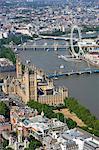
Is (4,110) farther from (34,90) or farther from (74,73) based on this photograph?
(74,73)

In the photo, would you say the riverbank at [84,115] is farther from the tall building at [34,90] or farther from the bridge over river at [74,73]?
the bridge over river at [74,73]

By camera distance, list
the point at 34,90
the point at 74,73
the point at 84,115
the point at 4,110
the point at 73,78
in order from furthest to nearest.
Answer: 1. the point at 74,73
2. the point at 73,78
3. the point at 34,90
4. the point at 4,110
5. the point at 84,115

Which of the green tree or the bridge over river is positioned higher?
the green tree

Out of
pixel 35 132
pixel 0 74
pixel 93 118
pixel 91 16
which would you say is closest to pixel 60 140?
pixel 35 132

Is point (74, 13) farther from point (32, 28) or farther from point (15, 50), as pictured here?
point (15, 50)

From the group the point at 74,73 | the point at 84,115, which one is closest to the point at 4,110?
the point at 84,115

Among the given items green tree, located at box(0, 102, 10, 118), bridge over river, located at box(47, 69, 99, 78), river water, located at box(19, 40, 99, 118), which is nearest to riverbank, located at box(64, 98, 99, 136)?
river water, located at box(19, 40, 99, 118)

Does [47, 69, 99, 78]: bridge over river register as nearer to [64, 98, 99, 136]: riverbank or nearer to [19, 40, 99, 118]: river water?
[19, 40, 99, 118]: river water

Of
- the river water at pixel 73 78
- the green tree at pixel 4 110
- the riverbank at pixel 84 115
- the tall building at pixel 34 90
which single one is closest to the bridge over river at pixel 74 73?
the river water at pixel 73 78

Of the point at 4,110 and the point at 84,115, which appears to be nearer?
the point at 84,115

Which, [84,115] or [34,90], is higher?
[34,90]
